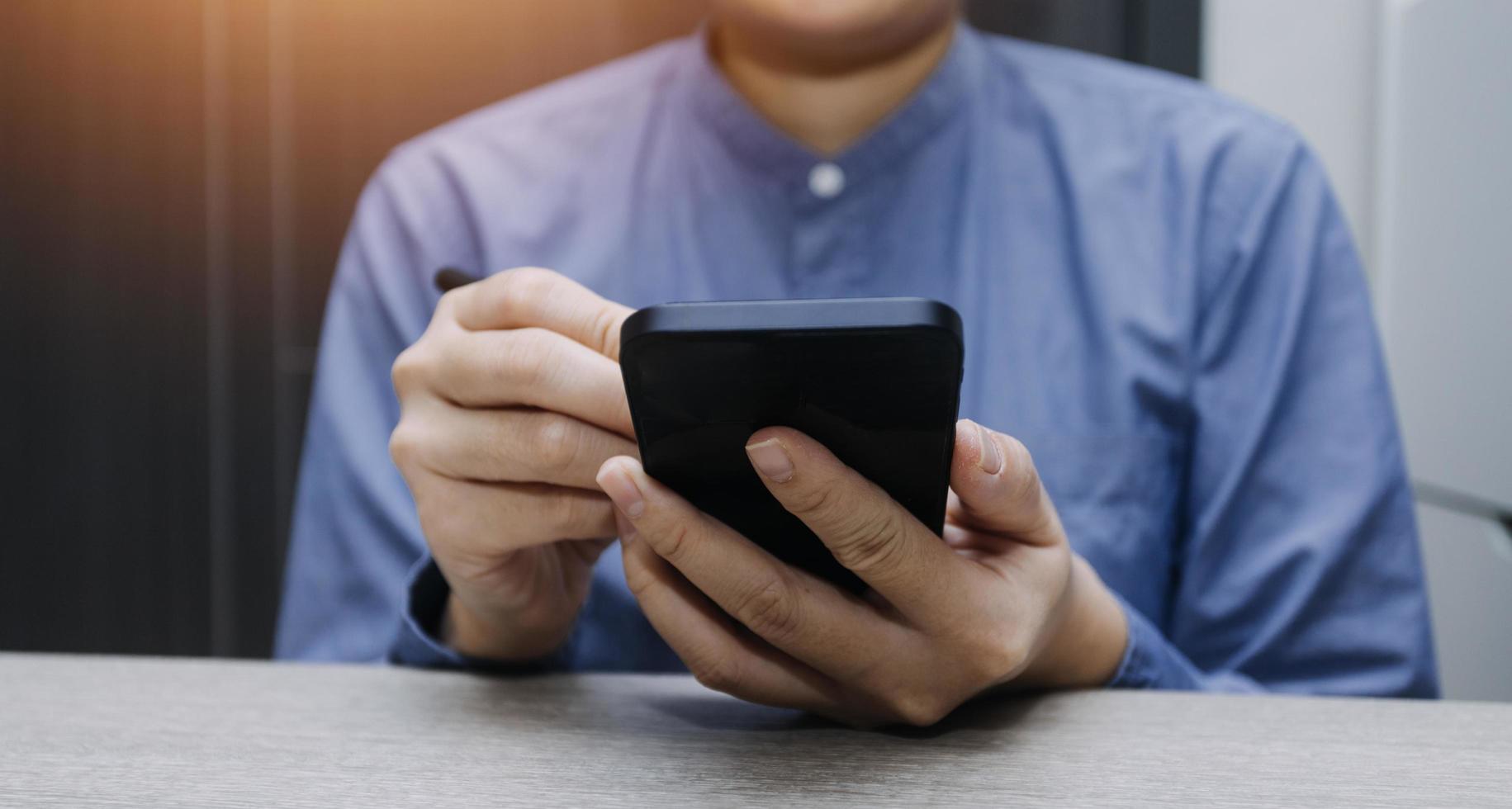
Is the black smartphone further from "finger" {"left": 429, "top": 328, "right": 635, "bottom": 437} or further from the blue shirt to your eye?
the blue shirt

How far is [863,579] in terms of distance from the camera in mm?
252

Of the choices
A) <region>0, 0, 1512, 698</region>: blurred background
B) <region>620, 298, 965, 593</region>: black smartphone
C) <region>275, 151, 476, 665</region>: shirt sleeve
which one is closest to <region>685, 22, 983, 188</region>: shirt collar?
<region>275, 151, 476, 665</region>: shirt sleeve

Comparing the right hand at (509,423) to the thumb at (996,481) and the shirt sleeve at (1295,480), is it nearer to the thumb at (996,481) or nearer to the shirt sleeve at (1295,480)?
the thumb at (996,481)

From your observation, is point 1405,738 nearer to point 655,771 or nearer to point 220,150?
point 655,771

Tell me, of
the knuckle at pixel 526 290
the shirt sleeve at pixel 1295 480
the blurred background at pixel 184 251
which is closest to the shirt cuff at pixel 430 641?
the knuckle at pixel 526 290

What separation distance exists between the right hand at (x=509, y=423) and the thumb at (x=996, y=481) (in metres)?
0.09

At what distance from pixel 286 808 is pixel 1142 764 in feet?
0.59

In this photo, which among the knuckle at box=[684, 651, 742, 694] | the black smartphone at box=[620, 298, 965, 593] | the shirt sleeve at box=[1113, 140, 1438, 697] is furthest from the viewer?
the shirt sleeve at box=[1113, 140, 1438, 697]

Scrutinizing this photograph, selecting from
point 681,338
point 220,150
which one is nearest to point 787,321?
point 681,338

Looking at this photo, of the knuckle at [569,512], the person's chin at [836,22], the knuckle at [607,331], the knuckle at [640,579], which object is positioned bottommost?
the knuckle at [640,579]

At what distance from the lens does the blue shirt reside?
0.51 m

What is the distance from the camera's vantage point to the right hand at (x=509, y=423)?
281 mm

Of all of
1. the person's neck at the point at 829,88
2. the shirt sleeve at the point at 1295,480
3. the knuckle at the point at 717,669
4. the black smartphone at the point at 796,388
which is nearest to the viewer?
the black smartphone at the point at 796,388

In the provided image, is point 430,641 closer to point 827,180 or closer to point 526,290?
point 526,290
